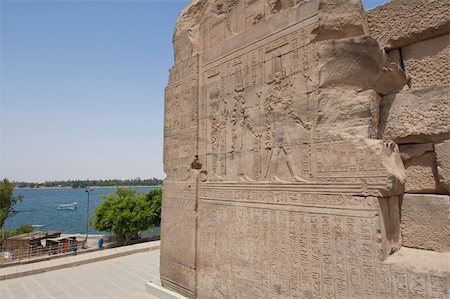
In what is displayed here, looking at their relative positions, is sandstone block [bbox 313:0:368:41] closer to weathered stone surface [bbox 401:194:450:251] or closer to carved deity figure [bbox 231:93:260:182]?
carved deity figure [bbox 231:93:260:182]

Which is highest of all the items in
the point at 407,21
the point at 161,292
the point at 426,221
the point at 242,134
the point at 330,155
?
the point at 407,21

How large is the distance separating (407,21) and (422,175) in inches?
66.0

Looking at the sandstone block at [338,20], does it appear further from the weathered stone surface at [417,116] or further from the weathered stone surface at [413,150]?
the weathered stone surface at [413,150]

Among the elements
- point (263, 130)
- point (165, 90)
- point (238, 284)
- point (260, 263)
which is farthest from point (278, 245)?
point (165, 90)

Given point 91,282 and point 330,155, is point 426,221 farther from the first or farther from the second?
point 91,282

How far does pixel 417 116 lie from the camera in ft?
10.7

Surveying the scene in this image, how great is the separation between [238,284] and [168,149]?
271 cm

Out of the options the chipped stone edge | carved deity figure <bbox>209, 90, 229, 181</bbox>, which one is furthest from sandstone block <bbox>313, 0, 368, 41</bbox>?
the chipped stone edge

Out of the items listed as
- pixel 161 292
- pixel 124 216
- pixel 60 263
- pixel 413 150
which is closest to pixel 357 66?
pixel 413 150

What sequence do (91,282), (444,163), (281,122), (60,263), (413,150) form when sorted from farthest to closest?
(60,263) → (91,282) → (281,122) → (413,150) → (444,163)

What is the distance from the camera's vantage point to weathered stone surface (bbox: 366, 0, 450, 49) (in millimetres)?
3236

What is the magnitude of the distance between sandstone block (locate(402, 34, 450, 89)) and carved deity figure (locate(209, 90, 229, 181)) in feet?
7.64

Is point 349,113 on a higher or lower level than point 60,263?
higher

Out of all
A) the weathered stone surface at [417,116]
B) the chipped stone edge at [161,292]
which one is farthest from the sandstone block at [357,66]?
the chipped stone edge at [161,292]
